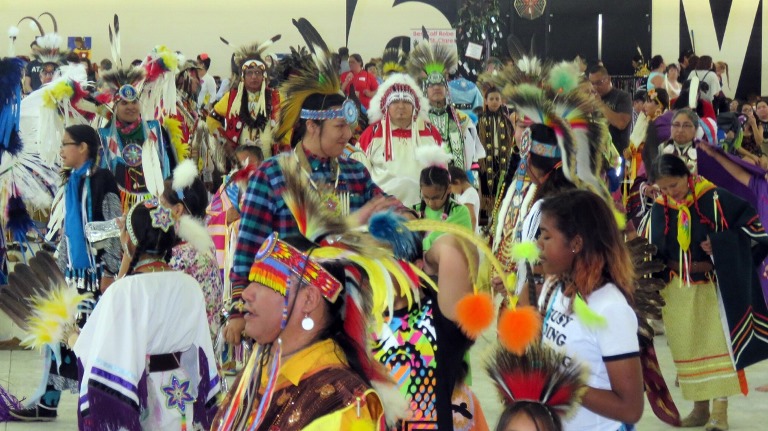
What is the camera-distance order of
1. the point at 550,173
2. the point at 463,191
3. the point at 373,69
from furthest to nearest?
the point at 373,69
the point at 463,191
the point at 550,173

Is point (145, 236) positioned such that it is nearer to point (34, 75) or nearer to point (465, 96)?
point (465, 96)

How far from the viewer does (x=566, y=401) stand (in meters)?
2.13

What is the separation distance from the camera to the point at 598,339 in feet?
8.16

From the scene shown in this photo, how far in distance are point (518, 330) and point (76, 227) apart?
325cm

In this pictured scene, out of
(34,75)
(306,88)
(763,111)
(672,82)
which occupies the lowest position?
(763,111)

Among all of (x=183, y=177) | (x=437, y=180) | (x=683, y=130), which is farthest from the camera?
(x=683, y=130)

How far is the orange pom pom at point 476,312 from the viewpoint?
8.12 feet

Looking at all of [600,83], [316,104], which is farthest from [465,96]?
[316,104]

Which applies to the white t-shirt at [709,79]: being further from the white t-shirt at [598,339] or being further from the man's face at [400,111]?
the white t-shirt at [598,339]

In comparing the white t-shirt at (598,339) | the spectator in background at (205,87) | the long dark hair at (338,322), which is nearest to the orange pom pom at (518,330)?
the white t-shirt at (598,339)

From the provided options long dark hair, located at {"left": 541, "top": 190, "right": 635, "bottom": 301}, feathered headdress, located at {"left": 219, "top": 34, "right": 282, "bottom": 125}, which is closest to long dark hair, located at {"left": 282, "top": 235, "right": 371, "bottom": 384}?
long dark hair, located at {"left": 541, "top": 190, "right": 635, "bottom": 301}

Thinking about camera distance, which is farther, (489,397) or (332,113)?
(489,397)

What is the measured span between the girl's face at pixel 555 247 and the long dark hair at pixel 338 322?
62cm

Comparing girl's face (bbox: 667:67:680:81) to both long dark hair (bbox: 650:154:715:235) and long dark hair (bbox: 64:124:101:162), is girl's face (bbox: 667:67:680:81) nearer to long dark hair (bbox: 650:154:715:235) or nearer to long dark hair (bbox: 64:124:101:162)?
long dark hair (bbox: 650:154:715:235)
